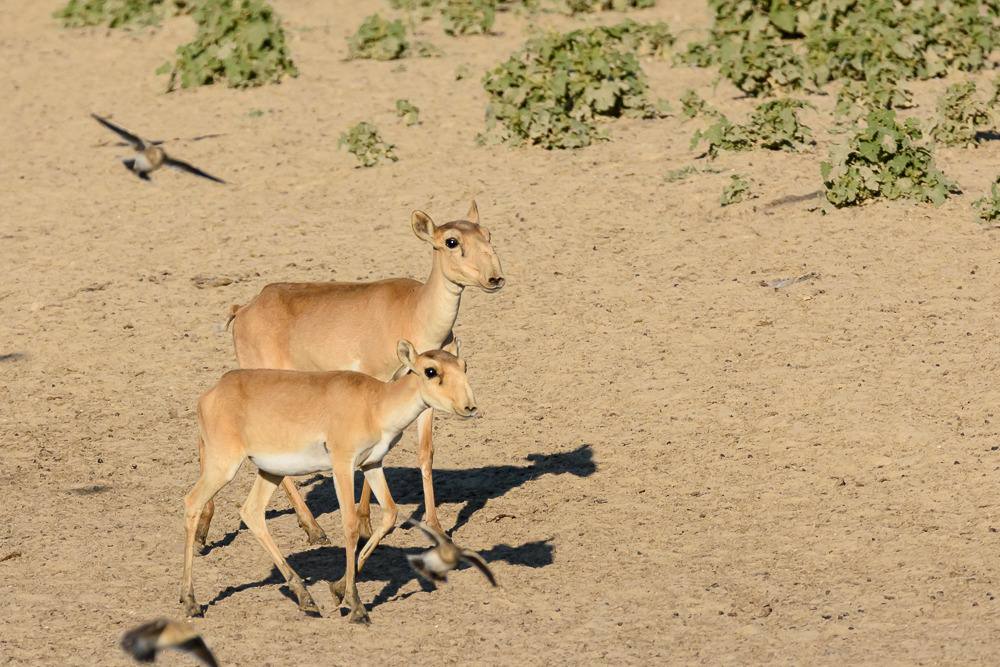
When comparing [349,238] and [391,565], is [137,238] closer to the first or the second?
[349,238]

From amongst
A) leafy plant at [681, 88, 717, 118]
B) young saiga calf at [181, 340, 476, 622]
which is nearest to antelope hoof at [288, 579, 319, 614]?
young saiga calf at [181, 340, 476, 622]

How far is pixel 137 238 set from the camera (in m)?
16.5

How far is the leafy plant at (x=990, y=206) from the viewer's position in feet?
47.4

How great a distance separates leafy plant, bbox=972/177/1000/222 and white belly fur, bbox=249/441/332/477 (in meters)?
7.52

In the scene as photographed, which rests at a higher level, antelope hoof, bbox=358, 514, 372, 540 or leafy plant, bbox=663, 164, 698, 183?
antelope hoof, bbox=358, 514, 372, 540

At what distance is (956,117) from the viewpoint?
16578 millimetres

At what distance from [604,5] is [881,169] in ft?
27.7

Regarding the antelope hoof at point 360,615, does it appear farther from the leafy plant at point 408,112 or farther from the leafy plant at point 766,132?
the leafy plant at point 408,112

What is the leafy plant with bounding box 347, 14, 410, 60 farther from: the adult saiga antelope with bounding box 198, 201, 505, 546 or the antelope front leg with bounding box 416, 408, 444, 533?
the antelope front leg with bounding box 416, 408, 444, 533

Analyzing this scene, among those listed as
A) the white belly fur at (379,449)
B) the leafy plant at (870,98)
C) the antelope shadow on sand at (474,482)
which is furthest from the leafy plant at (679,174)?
the white belly fur at (379,449)

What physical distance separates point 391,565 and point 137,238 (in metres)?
7.13

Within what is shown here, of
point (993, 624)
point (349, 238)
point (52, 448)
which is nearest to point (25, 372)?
point (52, 448)

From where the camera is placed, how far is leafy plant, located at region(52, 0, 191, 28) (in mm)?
25188

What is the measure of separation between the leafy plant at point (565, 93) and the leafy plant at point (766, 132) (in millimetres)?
1491
